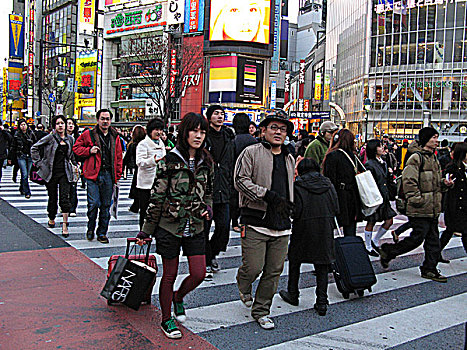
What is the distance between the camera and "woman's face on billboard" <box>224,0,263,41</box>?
5494cm

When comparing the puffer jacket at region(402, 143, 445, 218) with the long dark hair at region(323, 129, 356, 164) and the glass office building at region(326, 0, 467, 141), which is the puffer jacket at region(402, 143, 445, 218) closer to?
the long dark hair at region(323, 129, 356, 164)

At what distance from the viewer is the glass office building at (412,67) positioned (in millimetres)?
49312

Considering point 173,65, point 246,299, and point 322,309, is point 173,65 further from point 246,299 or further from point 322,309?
point 322,309

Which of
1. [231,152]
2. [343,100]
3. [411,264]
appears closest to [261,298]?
[231,152]

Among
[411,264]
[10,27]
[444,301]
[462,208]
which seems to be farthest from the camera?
[10,27]

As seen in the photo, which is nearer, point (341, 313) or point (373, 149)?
point (341, 313)

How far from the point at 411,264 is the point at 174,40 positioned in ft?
180

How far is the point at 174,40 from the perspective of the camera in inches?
2292

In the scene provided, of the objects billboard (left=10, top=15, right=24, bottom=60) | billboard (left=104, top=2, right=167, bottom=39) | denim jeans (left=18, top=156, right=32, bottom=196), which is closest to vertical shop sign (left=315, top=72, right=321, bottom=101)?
billboard (left=104, top=2, right=167, bottom=39)

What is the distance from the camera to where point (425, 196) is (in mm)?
6203

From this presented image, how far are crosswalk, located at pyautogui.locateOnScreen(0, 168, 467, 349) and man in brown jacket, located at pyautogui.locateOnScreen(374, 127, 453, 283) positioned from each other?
1.36 feet

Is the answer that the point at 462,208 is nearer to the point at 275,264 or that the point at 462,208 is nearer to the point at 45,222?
the point at 275,264

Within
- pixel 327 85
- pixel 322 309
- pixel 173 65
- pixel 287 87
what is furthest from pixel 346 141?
pixel 287 87

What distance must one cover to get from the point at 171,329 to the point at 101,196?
380 centimetres
